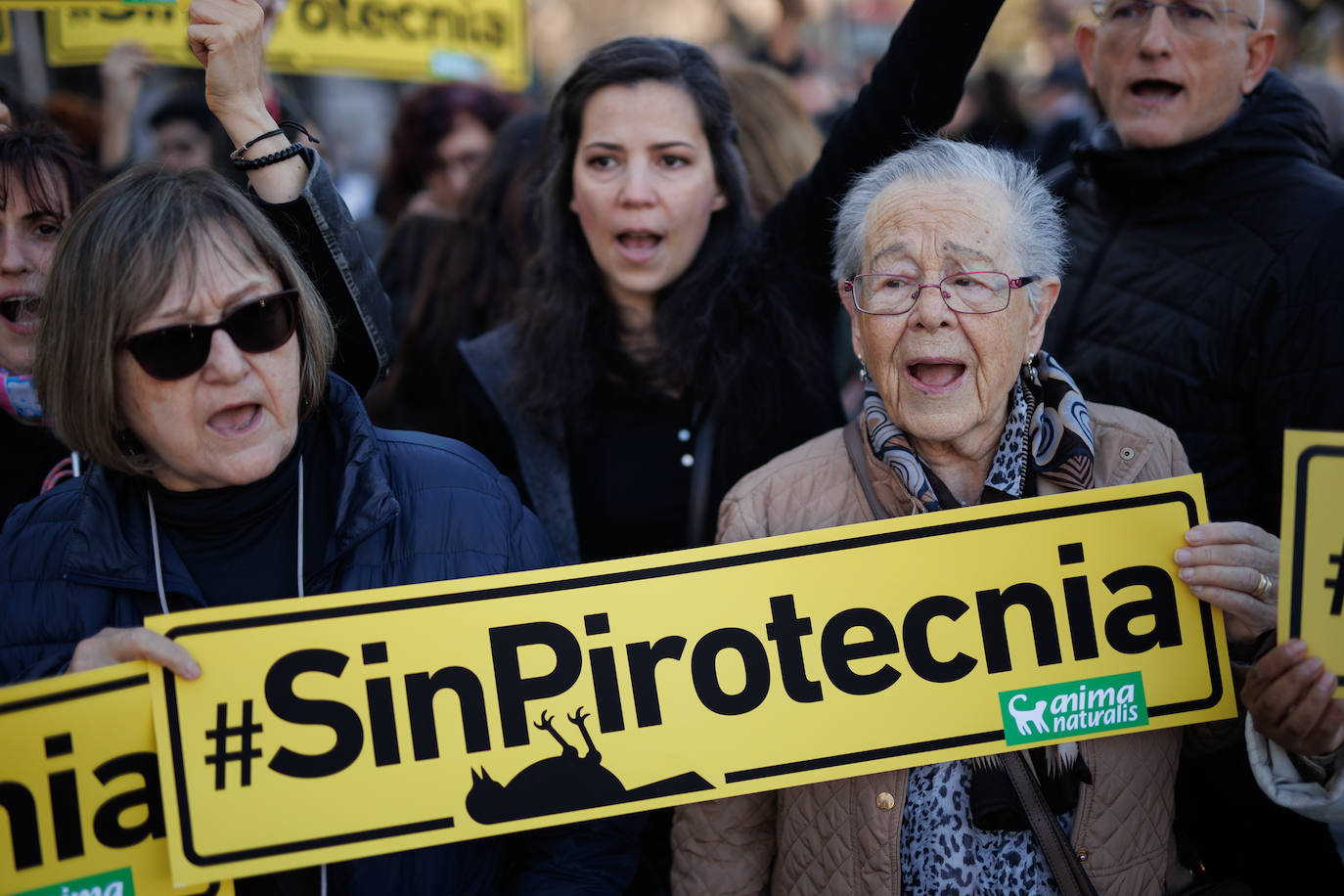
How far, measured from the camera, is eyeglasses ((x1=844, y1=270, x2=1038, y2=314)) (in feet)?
7.63

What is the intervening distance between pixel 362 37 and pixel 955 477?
438cm

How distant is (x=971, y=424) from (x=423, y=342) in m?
2.57

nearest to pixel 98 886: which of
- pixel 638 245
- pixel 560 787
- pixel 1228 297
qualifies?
pixel 560 787

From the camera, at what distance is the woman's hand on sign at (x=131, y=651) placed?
196cm

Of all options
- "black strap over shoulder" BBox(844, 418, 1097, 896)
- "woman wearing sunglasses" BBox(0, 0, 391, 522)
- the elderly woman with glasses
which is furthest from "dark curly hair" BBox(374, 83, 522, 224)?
"black strap over shoulder" BBox(844, 418, 1097, 896)

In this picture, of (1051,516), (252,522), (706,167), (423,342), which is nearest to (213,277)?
(252,522)

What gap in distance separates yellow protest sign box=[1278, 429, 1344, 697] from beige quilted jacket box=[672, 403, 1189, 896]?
0.34 m

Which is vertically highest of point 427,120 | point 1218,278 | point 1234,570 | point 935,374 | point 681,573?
point 427,120

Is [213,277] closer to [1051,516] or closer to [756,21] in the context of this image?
[1051,516]

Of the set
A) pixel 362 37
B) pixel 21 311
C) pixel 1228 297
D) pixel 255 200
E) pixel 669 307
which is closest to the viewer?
pixel 255 200

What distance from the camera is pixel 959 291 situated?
7.69 ft

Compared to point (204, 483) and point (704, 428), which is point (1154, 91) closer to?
point (704, 428)

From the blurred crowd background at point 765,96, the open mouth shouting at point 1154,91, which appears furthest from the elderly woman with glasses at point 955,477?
the open mouth shouting at point 1154,91

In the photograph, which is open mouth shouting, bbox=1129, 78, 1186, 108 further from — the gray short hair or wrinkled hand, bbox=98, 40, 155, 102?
wrinkled hand, bbox=98, 40, 155, 102
